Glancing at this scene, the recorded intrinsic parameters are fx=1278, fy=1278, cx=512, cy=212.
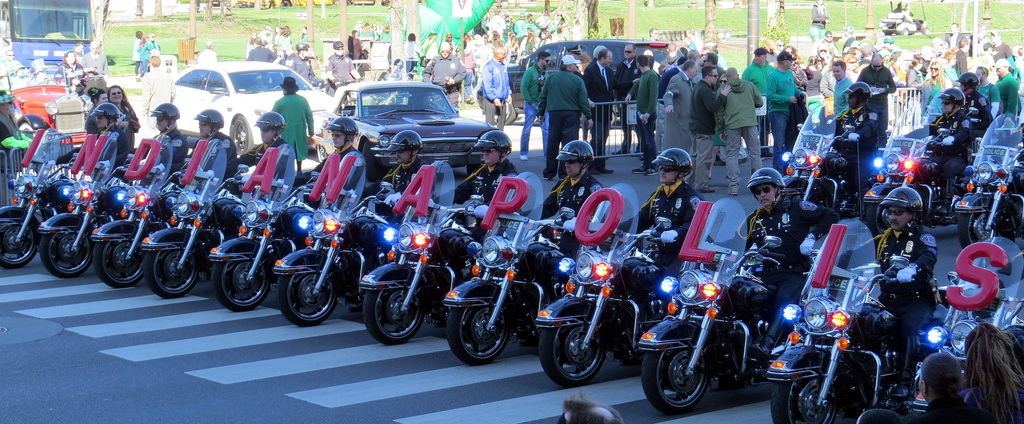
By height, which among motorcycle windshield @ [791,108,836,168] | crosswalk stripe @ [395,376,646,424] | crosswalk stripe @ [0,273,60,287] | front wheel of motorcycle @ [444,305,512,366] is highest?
motorcycle windshield @ [791,108,836,168]

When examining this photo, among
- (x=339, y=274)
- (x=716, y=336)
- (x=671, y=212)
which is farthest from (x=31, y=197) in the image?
(x=716, y=336)

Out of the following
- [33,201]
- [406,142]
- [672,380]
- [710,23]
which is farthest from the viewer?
[710,23]

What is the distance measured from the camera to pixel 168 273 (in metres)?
12.1

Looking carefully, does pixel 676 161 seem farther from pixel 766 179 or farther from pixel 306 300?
pixel 306 300

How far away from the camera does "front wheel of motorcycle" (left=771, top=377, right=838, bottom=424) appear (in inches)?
288

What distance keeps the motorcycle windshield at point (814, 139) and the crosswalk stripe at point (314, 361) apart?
568 centimetres

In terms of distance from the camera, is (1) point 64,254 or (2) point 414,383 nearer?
(2) point 414,383

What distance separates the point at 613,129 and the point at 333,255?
1012 centimetres

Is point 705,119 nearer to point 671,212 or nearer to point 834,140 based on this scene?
point 834,140

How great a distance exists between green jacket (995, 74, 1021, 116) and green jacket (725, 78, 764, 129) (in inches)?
180

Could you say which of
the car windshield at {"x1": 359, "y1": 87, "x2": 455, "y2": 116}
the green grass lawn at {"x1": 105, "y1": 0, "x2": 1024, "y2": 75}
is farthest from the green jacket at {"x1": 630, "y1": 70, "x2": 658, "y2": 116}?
the green grass lawn at {"x1": 105, "y1": 0, "x2": 1024, "y2": 75}

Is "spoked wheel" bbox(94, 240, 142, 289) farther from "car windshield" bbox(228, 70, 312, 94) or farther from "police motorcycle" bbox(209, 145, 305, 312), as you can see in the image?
"car windshield" bbox(228, 70, 312, 94)

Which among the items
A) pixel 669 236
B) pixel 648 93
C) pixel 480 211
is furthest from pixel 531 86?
pixel 669 236

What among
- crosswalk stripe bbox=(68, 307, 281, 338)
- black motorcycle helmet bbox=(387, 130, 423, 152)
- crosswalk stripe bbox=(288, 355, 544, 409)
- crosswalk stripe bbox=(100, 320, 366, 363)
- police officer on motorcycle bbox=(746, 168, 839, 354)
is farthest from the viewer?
black motorcycle helmet bbox=(387, 130, 423, 152)
